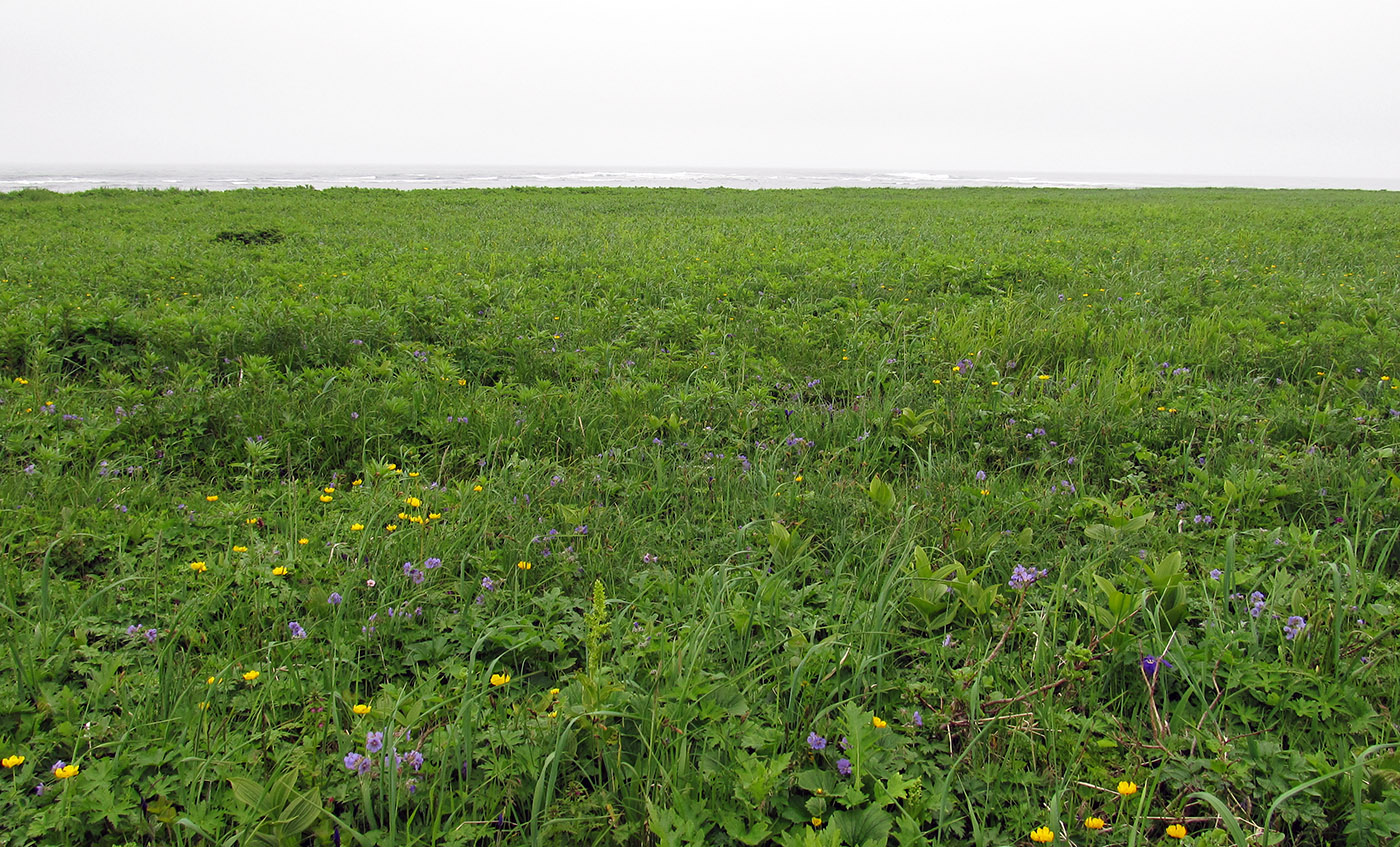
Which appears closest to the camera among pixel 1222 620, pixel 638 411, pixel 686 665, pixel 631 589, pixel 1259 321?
pixel 686 665

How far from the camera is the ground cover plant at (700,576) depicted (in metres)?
1.69

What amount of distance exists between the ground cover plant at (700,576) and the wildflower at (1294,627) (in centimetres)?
1

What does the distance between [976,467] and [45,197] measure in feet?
79.8

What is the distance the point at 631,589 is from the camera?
99.2 inches

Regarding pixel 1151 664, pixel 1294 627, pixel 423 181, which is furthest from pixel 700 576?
pixel 423 181

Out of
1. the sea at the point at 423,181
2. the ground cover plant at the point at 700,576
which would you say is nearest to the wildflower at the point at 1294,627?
the ground cover plant at the point at 700,576

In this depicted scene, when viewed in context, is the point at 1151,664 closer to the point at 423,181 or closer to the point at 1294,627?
the point at 1294,627

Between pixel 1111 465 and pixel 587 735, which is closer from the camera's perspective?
pixel 587 735

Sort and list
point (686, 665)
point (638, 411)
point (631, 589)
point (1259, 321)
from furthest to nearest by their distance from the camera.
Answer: point (1259, 321), point (638, 411), point (631, 589), point (686, 665)

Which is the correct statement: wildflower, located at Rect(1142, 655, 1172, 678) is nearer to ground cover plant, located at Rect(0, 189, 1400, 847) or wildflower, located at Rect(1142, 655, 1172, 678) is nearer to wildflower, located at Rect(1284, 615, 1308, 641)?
ground cover plant, located at Rect(0, 189, 1400, 847)

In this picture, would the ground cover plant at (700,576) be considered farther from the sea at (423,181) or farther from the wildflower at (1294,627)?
the sea at (423,181)

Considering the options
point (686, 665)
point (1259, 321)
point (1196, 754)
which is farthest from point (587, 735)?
point (1259, 321)

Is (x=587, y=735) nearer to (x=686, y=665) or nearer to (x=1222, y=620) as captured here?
(x=686, y=665)

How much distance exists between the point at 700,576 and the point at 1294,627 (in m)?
1.83
